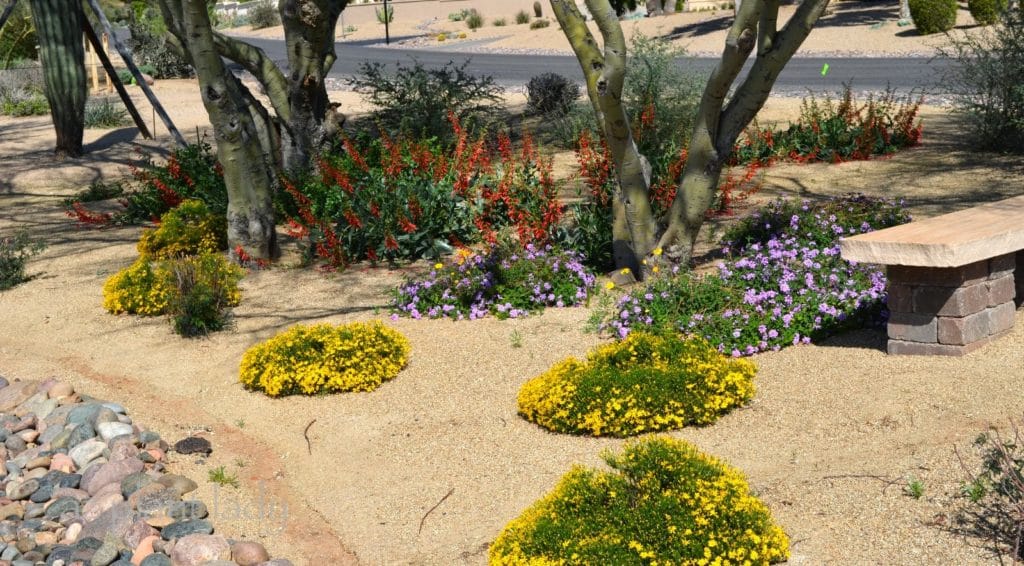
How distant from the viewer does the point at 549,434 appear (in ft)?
19.1

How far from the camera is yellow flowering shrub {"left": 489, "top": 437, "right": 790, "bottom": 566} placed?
4.21 meters

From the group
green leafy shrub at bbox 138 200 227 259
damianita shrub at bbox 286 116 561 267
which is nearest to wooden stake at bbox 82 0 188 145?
green leafy shrub at bbox 138 200 227 259

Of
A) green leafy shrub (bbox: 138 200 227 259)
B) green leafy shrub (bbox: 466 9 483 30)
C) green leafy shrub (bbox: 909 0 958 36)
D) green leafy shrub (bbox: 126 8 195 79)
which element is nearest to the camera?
green leafy shrub (bbox: 138 200 227 259)

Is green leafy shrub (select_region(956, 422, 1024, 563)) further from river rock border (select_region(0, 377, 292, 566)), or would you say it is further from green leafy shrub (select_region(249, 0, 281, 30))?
green leafy shrub (select_region(249, 0, 281, 30))

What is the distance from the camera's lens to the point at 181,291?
7766 millimetres

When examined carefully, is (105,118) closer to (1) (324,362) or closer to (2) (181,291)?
(2) (181,291)

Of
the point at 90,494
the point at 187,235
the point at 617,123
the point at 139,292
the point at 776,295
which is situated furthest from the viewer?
the point at 187,235

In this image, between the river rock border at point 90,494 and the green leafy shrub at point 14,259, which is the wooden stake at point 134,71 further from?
the river rock border at point 90,494

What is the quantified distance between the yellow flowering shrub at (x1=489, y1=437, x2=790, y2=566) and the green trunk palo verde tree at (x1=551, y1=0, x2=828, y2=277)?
3440 millimetres

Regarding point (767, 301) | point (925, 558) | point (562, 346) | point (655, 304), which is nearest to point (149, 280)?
point (562, 346)

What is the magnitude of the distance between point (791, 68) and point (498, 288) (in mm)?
16013

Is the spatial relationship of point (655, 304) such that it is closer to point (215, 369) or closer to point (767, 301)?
point (767, 301)

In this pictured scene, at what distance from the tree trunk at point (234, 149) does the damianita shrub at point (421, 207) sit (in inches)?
11.2

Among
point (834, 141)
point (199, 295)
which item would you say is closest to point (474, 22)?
point (834, 141)
